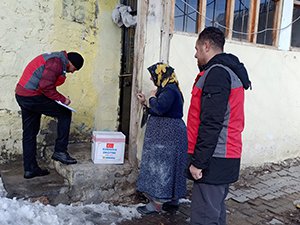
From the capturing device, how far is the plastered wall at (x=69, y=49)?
4441 millimetres

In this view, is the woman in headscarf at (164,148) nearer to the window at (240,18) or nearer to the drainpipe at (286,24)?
the window at (240,18)

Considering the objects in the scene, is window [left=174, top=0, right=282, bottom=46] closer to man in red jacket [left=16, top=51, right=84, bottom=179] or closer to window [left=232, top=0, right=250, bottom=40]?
window [left=232, top=0, right=250, bottom=40]

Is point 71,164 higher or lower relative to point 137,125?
lower

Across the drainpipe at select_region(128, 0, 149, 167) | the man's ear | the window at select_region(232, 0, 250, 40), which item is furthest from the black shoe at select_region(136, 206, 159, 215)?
the window at select_region(232, 0, 250, 40)

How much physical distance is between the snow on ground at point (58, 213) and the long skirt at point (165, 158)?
0.44m

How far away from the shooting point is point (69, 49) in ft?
16.0

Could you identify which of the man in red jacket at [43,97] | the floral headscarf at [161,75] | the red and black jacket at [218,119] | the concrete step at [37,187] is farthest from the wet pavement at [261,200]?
the floral headscarf at [161,75]

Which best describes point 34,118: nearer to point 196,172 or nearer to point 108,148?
point 108,148

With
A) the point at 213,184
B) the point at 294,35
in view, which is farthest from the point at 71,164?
the point at 294,35

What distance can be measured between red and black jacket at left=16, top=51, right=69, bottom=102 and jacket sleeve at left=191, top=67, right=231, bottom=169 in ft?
6.23

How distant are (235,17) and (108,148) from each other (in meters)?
2.88

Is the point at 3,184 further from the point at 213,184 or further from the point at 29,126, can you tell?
the point at 213,184

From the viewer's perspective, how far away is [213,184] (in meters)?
2.61

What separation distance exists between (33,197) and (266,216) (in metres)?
2.71
